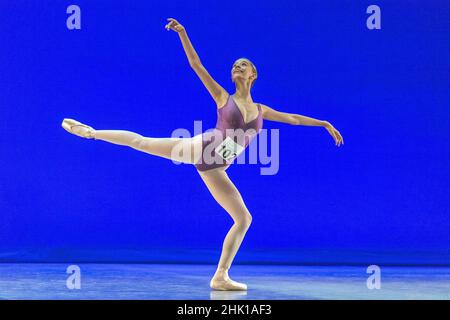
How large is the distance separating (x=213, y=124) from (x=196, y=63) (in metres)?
2.41

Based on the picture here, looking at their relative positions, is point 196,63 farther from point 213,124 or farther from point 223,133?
point 213,124

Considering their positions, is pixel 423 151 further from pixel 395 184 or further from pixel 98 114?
pixel 98 114

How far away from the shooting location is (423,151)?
686 centimetres

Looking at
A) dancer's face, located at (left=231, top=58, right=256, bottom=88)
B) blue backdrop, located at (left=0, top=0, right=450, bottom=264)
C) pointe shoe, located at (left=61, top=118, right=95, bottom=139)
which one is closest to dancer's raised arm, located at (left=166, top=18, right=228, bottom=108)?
dancer's face, located at (left=231, top=58, right=256, bottom=88)

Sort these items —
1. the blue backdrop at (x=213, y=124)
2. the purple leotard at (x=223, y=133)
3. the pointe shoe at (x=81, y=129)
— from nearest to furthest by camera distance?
the purple leotard at (x=223, y=133) → the pointe shoe at (x=81, y=129) → the blue backdrop at (x=213, y=124)

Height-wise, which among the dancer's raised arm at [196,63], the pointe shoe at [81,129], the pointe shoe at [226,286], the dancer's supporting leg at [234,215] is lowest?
the pointe shoe at [226,286]

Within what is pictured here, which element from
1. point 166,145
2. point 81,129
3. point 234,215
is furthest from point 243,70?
point 81,129

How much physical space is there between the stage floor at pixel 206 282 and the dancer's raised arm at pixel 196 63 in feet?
4.24

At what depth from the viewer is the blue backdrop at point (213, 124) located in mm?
6762

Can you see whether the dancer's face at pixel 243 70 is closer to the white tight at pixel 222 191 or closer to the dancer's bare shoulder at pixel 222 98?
the dancer's bare shoulder at pixel 222 98

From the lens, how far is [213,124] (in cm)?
675

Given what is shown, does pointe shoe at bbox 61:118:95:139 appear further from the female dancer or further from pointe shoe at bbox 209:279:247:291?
pointe shoe at bbox 209:279:247:291

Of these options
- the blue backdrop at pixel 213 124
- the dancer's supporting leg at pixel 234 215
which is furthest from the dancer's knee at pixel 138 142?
the blue backdrop at pixel 213 124

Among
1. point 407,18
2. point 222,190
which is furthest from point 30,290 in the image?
point 407,18
